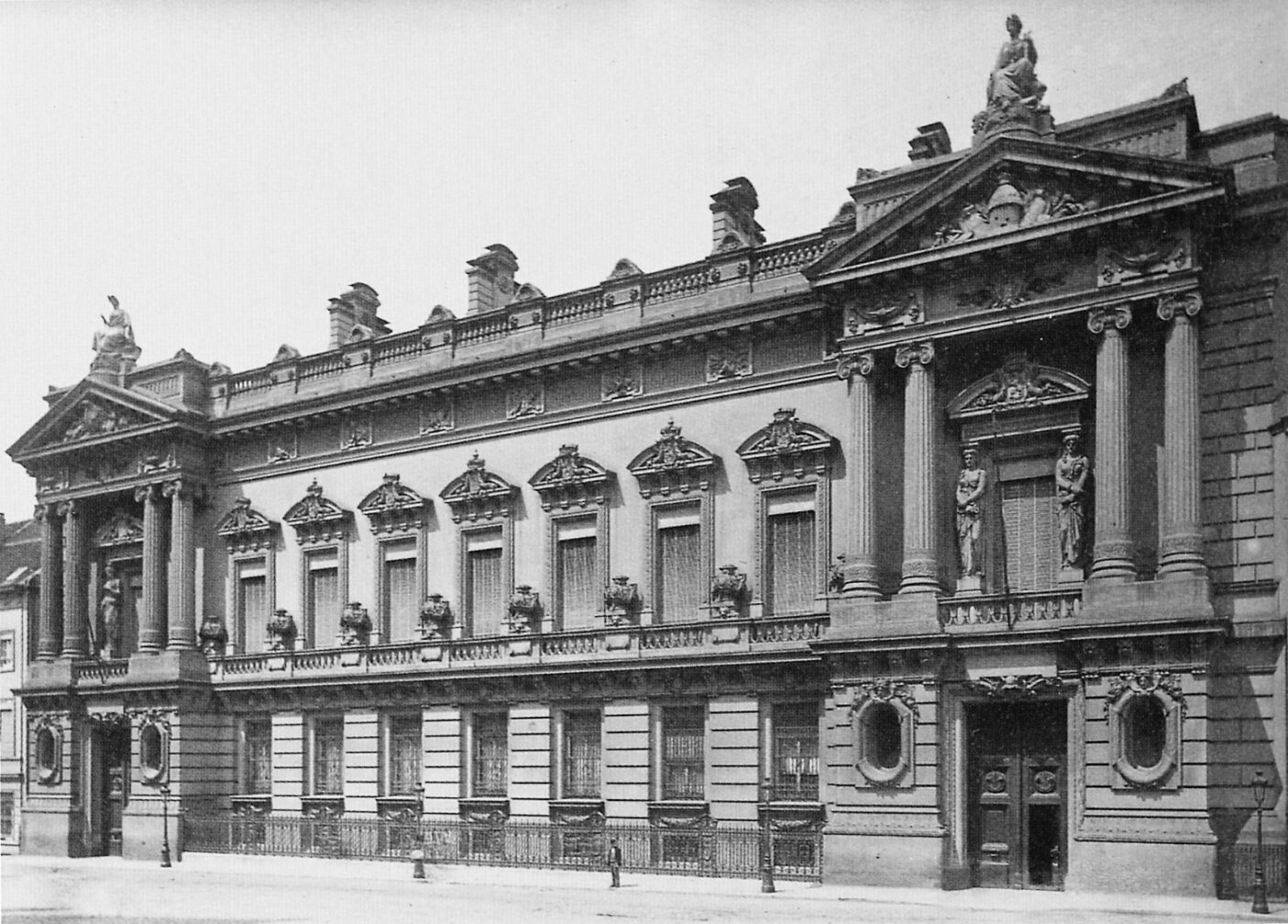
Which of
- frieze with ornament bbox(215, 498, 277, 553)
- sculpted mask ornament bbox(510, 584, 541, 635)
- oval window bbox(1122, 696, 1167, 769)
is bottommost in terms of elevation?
oval window bbox(1122, 696, 1167, 769)

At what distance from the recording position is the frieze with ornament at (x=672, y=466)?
30.5 metres

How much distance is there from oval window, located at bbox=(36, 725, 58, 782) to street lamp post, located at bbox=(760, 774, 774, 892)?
71.3ft

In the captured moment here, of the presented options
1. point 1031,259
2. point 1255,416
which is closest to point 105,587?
point 1031,259

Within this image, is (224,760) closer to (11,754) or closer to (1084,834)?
(11,754)

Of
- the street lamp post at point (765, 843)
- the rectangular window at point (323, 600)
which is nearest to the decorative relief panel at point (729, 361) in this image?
the street lamp post at point (765, 843)

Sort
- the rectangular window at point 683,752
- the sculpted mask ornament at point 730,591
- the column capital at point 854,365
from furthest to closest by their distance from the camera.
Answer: the rectangular window at point 683,752, the sculpted mask ornament at point 730,591, the column capital at point 854,365

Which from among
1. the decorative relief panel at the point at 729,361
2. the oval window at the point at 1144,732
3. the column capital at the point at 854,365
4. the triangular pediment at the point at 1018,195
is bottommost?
the oval window at the point at 1144,732

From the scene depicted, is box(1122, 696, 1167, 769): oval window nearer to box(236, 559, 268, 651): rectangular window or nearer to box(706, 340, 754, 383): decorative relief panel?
box(706, 340, 754, 383): decorative relief panel

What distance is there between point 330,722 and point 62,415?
505 inches

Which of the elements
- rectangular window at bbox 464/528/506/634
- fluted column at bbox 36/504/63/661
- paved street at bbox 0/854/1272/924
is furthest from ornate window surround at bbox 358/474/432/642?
fluted column at bbox 36/504/63/661

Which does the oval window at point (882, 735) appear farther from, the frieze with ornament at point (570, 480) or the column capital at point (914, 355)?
the frieze with ornament at point (570, 480)

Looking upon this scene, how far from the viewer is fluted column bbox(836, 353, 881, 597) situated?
26828 mm

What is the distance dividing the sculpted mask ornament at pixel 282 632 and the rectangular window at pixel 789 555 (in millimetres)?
13817

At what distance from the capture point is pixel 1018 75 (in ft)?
84.9
